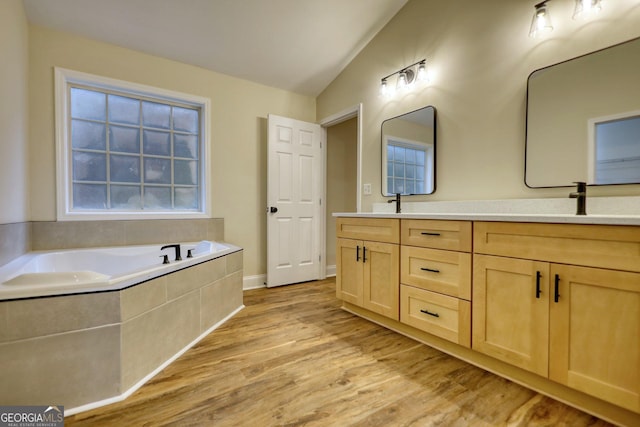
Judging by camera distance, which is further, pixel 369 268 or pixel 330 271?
pixel 330 271

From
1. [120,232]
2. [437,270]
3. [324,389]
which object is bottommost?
[324,389]

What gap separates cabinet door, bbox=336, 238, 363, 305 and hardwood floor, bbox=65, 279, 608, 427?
13.7 inches

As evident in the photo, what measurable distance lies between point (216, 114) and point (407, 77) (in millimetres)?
1961

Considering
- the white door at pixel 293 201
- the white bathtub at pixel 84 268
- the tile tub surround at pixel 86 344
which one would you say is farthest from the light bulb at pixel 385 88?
the tile tub surround at pixel 86 344

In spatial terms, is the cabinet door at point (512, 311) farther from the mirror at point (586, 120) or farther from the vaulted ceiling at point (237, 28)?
the vaulted ceiling at point (237, 28)

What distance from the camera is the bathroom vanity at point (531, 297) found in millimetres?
1141

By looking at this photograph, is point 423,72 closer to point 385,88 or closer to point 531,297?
point 385,88

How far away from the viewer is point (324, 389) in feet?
4.73

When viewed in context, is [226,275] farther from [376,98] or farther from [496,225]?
[376,98]

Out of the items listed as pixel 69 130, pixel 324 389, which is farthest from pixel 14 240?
pixel 324 389

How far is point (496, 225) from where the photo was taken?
1.51 metres

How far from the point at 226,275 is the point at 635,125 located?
105 inches

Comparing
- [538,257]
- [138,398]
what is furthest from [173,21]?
[538,257]

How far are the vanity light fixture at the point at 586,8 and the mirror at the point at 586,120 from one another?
24 cm
